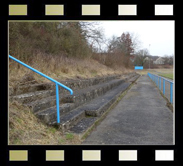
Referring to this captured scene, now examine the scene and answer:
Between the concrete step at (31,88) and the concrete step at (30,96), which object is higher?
the concrete step at (31,88)

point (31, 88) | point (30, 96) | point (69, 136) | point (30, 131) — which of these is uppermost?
point (31, 88)

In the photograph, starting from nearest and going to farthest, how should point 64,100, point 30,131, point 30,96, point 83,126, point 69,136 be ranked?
point 30,131 → point 69,136 → point 83,126 → point 30,96 → point 64,100

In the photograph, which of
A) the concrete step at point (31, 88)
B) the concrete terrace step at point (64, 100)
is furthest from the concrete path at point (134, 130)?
the concrete step at point (31, 88)

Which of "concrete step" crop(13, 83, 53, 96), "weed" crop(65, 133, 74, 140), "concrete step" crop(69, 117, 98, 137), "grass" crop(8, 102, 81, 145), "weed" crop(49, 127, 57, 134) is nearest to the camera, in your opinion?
"grass" crop(8, 102, 81, 145)

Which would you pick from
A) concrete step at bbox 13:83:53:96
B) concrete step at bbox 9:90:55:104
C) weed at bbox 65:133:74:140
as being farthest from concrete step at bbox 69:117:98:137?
concrete step at bbox 13:83:53:96

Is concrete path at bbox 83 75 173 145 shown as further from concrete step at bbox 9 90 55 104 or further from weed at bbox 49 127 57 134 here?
concrete step at bbox 9 90 55 104

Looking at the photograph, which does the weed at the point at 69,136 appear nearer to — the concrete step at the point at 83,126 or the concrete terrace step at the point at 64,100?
the concrete step at the point at 83,126

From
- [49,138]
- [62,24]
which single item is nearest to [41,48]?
[62,24]

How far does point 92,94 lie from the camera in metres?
6.53

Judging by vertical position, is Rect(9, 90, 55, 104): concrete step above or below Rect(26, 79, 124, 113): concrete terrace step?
above

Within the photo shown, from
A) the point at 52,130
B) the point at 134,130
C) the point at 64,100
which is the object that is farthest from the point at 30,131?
the point at 134,130

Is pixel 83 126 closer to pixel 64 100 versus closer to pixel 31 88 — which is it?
pixel 64 100

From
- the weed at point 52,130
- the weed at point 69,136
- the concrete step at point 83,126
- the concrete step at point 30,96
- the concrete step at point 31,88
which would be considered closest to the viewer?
the weed at point 69,136

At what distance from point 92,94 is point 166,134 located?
3338 mm
